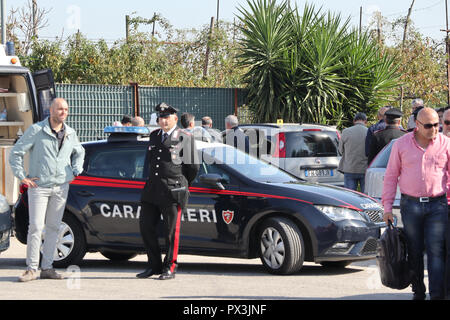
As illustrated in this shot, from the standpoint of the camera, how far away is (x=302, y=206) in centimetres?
922

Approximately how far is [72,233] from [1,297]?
6.62 ft

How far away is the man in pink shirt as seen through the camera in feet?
23.9

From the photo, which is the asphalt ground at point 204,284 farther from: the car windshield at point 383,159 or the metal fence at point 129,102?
the metal fence at point 129,102

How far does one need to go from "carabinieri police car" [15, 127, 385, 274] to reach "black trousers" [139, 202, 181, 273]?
16.3 inches

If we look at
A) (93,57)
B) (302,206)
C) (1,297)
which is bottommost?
(1,297)

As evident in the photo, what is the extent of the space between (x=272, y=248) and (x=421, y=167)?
242 cm

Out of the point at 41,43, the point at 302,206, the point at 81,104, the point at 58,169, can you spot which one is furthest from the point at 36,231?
the point at 41,43

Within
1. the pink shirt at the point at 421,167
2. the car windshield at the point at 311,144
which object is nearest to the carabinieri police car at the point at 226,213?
the pink shirt at the point at 421,167

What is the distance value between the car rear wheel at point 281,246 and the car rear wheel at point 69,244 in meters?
2.06

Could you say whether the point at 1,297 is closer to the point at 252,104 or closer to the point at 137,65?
the point at 252,104

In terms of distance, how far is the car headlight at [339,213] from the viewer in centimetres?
921

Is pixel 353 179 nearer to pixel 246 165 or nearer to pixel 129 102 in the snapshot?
pixel 246 165

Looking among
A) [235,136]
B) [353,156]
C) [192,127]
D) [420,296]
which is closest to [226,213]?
[420,296]

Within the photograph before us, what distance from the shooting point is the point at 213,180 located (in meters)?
9.44
